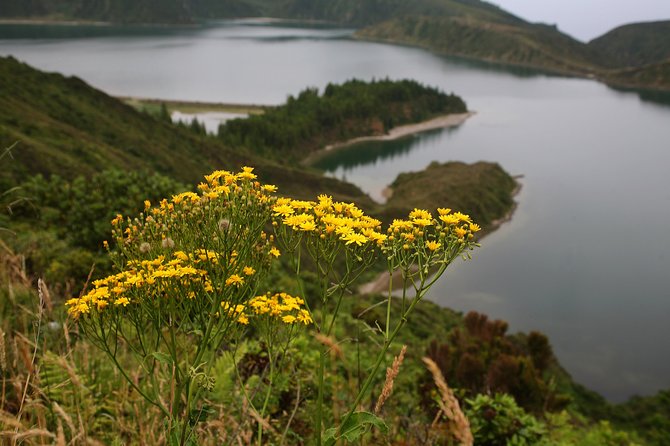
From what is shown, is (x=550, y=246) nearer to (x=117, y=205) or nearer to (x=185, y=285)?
(x=117, y=205)

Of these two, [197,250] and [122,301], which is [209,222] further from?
[122,301]

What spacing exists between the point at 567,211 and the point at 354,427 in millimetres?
72276

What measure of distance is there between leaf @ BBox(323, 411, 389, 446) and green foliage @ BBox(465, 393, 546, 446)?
4.20 meters

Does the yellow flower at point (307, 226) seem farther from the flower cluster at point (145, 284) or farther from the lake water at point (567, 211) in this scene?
the lake water at point (567, 211)

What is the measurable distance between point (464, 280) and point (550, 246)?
14883mm

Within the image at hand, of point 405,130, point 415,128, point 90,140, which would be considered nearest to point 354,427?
point 90,140

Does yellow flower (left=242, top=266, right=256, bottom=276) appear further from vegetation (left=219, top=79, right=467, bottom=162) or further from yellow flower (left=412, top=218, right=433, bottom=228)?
vegetation (left=219, top=79, right=467, bottom=162)

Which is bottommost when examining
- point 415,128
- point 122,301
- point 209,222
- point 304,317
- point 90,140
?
point 415,128

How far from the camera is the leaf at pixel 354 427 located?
8.15 ft

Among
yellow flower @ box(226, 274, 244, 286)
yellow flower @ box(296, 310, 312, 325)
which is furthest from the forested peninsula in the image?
yellow flower @ box(296, 310, 312, 325)

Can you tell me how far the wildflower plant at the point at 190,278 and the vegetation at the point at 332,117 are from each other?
83.8 metres

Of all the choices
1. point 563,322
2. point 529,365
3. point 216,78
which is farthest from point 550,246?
point 216,78

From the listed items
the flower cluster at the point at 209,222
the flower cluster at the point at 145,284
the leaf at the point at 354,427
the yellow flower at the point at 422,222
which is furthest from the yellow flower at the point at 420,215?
the flower cluster at the point at 145,284

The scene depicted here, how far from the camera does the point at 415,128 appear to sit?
128 metres
